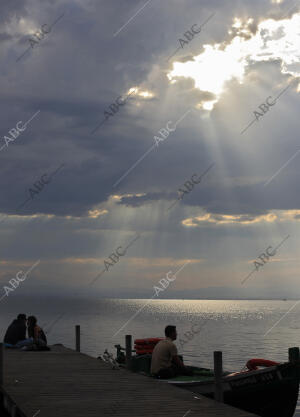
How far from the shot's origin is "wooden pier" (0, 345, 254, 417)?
12.1 metres

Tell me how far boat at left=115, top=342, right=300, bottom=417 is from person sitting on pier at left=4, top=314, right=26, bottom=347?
9433mm

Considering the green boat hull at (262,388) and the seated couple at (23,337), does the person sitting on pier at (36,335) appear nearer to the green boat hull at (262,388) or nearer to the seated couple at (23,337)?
the seated couple at (23,337)

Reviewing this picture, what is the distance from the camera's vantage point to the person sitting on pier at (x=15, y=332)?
989 inches

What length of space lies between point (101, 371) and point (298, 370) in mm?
7035

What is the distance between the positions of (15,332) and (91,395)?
12698 millimetres

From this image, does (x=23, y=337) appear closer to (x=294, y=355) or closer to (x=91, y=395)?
(x=91, y=395)

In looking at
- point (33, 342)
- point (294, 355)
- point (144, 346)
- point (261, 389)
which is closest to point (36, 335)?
point (33, 342)

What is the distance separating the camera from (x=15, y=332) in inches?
1016

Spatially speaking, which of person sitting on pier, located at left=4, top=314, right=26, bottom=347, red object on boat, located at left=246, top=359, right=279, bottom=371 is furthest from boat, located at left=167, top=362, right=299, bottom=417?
person sitting on pier, located at left=4, top=314, right=26, bottom=347

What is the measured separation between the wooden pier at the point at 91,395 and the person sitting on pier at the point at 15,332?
4.40m

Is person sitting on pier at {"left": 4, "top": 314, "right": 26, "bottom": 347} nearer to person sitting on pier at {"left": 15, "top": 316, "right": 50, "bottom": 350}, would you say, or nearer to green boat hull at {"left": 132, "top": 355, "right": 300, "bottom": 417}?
person sitting on pier at {"left": 15, "top": 316, "right": 50, "bottom": 350}

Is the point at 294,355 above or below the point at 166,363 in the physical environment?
above

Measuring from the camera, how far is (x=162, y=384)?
16.1 metres

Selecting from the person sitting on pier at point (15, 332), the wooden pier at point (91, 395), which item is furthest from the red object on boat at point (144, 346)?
the person sitting on pier at point (15, 332)
